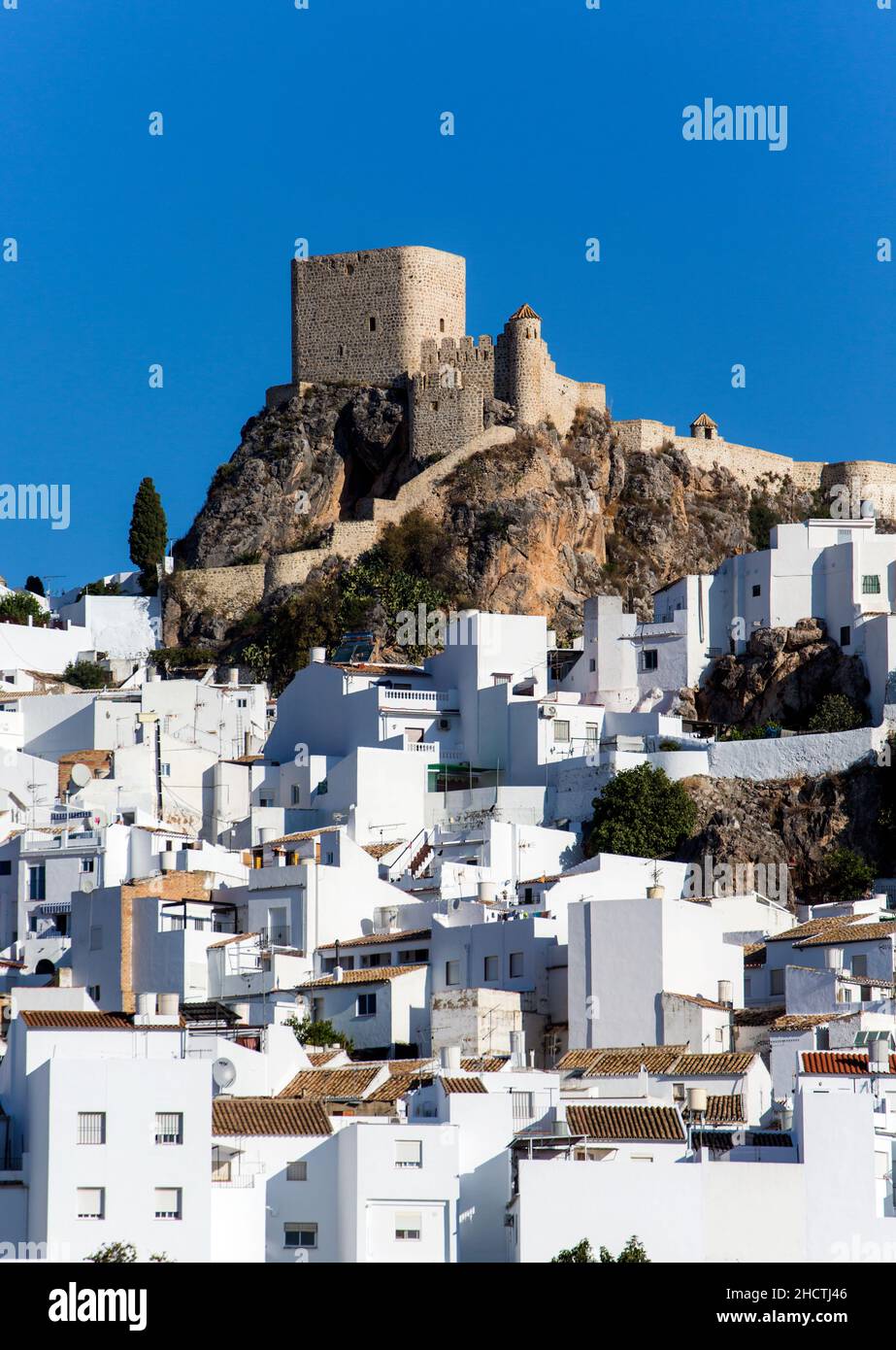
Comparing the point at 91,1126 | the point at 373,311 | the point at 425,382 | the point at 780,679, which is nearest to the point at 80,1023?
the point at 91,1126

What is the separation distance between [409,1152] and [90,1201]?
186 inches

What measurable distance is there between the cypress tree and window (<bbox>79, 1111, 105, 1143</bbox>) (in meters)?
55.3

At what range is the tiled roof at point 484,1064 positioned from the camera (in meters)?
43.5

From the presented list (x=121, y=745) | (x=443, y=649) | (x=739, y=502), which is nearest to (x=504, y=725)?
(x=443, y=649)

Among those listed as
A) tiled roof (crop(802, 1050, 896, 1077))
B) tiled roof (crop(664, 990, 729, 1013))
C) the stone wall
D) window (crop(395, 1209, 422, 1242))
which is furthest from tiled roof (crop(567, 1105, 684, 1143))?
the stone wall

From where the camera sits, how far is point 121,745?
236 ft

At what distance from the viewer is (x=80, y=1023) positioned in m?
40.6

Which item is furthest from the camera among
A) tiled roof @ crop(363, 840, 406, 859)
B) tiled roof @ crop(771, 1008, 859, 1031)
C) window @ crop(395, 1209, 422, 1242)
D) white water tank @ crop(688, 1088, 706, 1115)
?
tiled roof @ crop(363, 840, 406, 859)

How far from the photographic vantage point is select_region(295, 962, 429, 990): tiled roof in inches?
2024

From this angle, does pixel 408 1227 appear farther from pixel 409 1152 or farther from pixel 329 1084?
pixel 329 1084

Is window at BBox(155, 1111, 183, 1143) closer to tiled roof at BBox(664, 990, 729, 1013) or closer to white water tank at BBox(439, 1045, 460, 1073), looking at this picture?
white water tank at BBox(439, 1045, 460, 1073)

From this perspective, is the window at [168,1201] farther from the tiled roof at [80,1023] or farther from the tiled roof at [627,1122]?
the tiled roof at [627,1122]

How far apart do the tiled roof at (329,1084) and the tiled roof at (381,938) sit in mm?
8993

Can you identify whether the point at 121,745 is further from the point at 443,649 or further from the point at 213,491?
the point at 213,491
